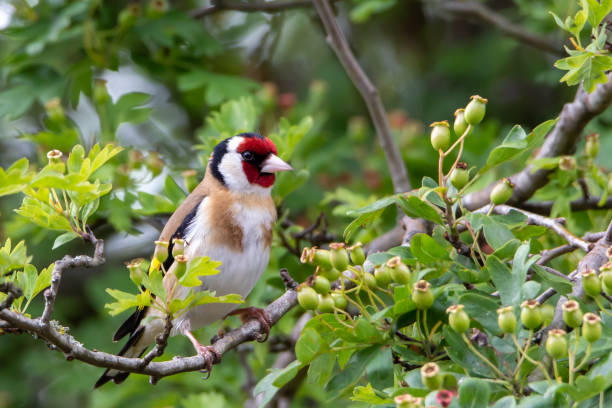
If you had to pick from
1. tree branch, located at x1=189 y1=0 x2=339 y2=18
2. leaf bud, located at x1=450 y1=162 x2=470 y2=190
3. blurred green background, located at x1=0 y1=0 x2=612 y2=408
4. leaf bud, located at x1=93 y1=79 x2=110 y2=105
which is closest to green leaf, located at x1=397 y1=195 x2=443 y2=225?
leaf bud, located at x1=450 y1=162 x2=470 y2=190

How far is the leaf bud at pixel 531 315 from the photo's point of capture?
71.3 inches

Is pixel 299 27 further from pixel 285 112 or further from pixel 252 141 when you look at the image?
pixel 252 141

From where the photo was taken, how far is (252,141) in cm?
379

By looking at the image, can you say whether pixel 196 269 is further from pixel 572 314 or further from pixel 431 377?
pixel 572 314

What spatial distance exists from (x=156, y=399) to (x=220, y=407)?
908 millimetres

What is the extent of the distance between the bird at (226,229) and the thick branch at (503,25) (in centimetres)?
215

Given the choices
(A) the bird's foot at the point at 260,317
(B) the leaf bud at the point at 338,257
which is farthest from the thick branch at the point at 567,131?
(B) the leaf bud at the point at 338,257

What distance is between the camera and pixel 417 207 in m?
2.28

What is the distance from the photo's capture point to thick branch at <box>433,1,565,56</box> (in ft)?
16.4

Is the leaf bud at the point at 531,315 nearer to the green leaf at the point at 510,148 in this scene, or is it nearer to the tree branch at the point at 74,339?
the green leaf at the point at 510,148

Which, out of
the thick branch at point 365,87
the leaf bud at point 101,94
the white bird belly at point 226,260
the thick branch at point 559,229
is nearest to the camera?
the thick branch at point 559,229

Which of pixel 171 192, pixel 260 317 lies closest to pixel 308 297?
pixel 260 317

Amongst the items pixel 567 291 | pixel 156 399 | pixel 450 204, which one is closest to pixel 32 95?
pixel 156 399

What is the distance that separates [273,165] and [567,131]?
146 centimetres
